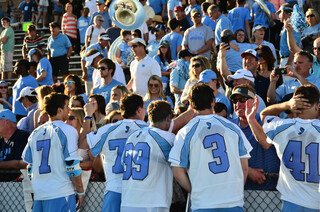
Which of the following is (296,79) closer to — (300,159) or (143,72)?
(300,159)

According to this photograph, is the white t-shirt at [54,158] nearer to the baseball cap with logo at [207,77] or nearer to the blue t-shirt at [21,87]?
the baseball cap with logo at [207,77]

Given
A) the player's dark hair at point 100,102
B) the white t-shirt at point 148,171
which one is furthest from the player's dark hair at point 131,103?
the player's dark hair at point 100,102

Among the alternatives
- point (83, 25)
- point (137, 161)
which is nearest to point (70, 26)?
point (83, 25)

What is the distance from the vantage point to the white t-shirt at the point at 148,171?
5.12 m

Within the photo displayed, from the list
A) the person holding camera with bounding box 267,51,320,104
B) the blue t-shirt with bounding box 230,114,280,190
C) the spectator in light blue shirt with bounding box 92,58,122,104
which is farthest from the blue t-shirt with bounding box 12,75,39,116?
the blue t-shirt with bounding box 230,114,280,190

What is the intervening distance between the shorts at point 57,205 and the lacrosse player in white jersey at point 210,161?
4.90 feet

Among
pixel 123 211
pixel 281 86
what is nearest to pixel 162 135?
pixel 123 211

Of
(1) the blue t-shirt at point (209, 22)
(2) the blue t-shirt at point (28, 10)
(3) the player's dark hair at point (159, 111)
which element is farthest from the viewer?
(2) the blue t-shirt at point (28, 10)

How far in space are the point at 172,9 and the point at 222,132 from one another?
365 inches

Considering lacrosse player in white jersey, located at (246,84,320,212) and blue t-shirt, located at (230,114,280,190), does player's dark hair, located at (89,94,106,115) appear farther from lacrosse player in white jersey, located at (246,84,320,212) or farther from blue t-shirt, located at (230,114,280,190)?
lacrosse player in white jersey, located at (246,84,320,212)

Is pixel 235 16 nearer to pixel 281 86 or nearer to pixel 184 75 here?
pixel 184 75

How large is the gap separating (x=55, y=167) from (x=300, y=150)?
252cm

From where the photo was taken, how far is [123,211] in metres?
5.20

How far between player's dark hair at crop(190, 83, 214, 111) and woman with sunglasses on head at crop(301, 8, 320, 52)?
5399 mm
